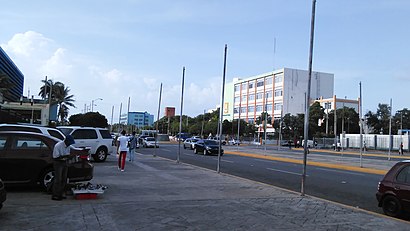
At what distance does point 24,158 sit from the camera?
9836mm

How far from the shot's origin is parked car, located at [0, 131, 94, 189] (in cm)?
966

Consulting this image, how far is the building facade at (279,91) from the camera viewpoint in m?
116

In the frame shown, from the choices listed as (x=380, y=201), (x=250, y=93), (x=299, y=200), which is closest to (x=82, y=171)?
(x=299, y=200)

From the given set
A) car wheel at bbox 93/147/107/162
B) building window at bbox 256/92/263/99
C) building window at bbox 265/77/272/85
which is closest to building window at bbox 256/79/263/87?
building window at bbox 265/77/272/85

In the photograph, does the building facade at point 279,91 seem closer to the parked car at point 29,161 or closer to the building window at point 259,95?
the building window at point 259,95

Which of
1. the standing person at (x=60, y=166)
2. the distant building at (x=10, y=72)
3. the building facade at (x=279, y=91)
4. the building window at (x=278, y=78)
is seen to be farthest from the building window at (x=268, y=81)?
the standing person at (x=60, y=166)

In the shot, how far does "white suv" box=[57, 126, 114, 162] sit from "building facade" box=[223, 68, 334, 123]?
87.8 m

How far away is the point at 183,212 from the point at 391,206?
4816 mm

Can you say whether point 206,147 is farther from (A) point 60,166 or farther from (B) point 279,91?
(B) point 279,91

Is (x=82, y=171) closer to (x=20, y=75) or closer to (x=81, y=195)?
(x=81, y=195)

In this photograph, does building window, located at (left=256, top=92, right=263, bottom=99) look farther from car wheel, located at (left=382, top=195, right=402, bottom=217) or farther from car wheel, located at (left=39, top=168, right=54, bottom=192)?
car wheel, located at (left=39, top=168, right=54, bottom=192)

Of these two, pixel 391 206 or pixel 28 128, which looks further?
pixel 28 128

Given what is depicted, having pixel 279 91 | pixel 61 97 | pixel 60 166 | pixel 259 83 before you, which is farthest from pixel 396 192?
pixel 259 83

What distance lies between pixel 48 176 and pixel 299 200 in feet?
21.2
